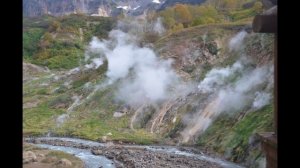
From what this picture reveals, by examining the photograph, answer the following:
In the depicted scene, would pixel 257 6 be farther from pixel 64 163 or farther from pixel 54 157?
pixel 64 163

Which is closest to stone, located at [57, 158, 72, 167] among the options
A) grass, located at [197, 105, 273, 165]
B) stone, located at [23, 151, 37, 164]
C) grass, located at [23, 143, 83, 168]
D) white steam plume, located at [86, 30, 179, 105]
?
grass, located at [23, 143, 83, 168]

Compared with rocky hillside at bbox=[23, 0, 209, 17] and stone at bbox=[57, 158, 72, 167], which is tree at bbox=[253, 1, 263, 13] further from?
rocky hillside at bbox=[23, 0, 209, 17]

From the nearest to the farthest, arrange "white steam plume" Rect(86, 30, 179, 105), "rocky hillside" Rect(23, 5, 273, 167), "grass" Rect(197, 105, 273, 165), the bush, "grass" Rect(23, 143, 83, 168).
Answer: "grass" Rect(23, 143, 83, 168) < "grass" Rect(197, 105, 273, 165) < "rocky hillside" Rect(23, 5, 273, 167) < "white steam plume" Rect(86, 30, 179, 105) < the bush

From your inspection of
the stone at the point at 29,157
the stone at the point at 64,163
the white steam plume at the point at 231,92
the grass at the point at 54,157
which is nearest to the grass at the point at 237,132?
the white steam plume at the point at 231,92

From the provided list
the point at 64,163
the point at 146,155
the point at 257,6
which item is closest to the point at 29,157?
the point at 64,163

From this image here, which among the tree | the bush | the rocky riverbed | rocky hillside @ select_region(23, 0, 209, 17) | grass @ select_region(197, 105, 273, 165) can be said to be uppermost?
rocky hillside @ select_region(23, 0, 209, 17)

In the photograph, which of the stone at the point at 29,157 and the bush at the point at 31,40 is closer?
the stone at the point at 29,157

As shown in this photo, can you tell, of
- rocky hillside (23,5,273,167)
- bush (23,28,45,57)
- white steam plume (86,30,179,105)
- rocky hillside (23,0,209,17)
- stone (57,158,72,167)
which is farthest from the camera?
rocky hillside (23,0,209,17)

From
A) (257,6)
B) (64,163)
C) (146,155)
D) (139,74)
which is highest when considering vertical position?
(257,6)

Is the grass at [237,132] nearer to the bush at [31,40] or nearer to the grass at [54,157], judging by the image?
the grass at [54,157]

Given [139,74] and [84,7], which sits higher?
[84,7]

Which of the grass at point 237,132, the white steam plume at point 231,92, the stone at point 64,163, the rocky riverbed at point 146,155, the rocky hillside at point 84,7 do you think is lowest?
the rocky riverbed at point 146,155
